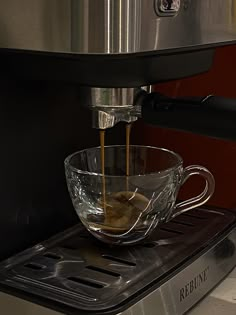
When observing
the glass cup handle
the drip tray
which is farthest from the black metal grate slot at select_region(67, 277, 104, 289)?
the glass cup handle

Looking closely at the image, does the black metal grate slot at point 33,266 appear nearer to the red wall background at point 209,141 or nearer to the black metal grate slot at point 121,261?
the black metal grate slot at point 121,261

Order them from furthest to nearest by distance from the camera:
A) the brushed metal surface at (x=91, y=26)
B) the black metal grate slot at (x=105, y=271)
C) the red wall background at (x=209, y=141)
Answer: the red wall background at (x=209, y=141) < the black metal grate slot at (x=105, y=271) < the brushed metal surface at (x=91, y=26)

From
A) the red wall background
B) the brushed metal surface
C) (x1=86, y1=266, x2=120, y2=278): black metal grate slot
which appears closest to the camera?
the brushed metal surface

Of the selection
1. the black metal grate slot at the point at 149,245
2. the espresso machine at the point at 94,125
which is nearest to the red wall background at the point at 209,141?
the espresso machine at the point at 94,125

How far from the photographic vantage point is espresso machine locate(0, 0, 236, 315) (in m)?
0.47

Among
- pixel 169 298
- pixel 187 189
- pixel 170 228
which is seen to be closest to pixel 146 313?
pixel 169 298

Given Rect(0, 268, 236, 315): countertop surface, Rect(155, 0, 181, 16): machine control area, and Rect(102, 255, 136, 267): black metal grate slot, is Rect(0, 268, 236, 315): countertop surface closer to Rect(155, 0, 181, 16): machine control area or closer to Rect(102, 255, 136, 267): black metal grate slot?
Rect(102, 255, 136, 267): black metal grate slot

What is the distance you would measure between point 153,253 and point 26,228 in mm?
120

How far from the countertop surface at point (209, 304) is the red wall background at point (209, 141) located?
127 mm

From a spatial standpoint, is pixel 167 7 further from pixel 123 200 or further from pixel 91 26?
pixel 123 200

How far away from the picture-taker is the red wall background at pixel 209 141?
2.47 ft

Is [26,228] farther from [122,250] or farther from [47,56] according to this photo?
[47,56]

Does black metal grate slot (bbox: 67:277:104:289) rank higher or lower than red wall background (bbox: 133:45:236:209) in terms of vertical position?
lower

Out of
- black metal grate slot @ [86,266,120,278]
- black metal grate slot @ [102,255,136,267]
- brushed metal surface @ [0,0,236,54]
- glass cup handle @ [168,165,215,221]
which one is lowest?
black metal grate slot @ [102,255,136,267]
